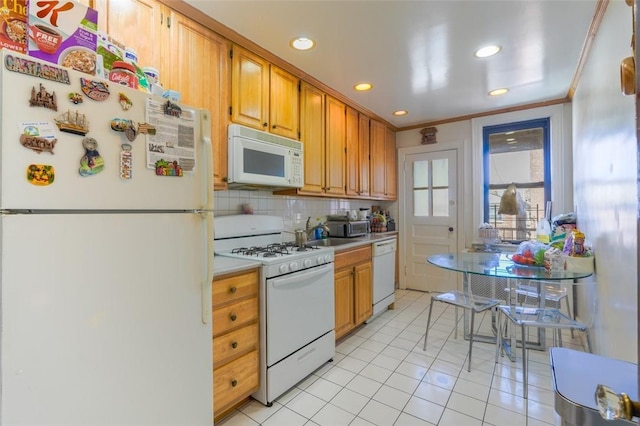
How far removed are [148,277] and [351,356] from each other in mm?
1873

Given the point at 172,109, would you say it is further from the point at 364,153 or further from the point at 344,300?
the point at 364,153

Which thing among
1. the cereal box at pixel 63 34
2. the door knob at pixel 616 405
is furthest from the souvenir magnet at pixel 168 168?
the door knob at pixel 616 405

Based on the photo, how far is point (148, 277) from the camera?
3.76 ft

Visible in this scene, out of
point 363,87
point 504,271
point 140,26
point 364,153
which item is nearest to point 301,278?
point 504,271

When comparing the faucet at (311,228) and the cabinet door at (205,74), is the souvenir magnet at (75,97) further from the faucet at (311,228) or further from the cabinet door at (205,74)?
the faucet at (311,228)

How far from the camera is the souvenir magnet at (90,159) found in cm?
98

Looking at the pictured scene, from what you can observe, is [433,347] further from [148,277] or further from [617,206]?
[148,277]

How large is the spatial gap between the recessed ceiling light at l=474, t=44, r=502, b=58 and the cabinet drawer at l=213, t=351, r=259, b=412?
2679mm

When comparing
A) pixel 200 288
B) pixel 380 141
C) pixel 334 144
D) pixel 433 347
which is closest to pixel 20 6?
pixel 200 288

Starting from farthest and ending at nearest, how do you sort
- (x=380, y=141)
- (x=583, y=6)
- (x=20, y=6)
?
1. (x=380, y=141)
2. (x=583, y=6)
3. (x=20, y=6)

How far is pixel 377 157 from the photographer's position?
4004 millimetres

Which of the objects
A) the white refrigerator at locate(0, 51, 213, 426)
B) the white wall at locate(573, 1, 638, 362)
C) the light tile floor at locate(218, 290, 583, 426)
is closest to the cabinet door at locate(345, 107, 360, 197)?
the light tile floor at locate(218, 290, 583, 426)

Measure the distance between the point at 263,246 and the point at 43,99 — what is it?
1.79 m

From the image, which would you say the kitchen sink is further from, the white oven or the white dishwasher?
the white oven
